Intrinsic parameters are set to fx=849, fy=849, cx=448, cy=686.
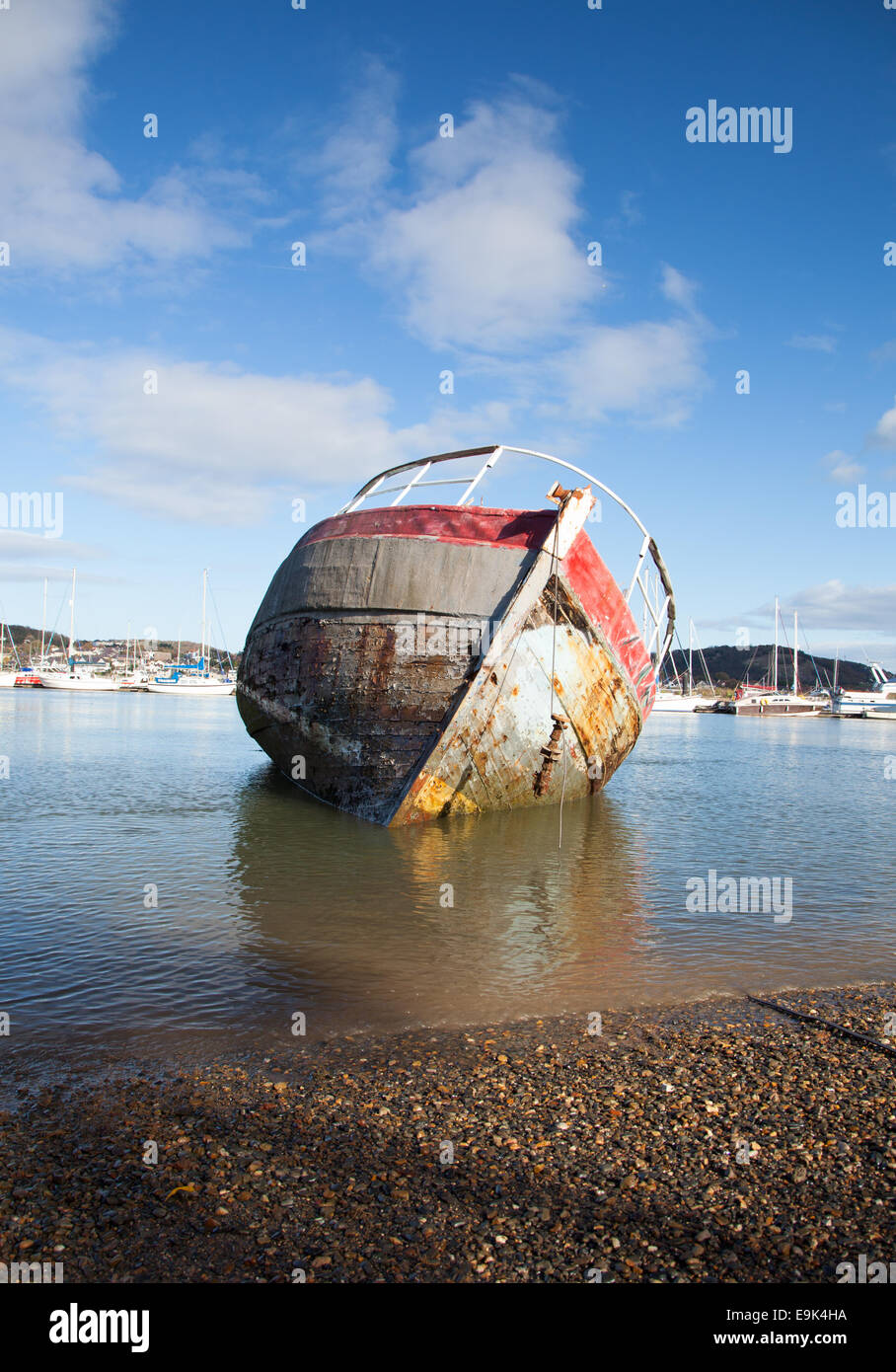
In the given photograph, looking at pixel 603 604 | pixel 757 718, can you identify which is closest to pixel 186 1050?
pixel 603 604

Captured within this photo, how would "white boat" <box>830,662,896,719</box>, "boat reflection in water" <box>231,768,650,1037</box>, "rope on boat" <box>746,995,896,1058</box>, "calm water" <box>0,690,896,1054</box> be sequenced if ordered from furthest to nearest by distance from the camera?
"white boat" <box>830,662,896,719</box> < "boat reflection in water" <box>231,768,650,1037</box> < "calm water" <box>0,690,896,1054</box> < "rope on boat" <box>746,995,896,1058</box>

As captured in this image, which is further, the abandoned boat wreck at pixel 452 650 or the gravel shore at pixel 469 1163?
the abandoned boat wreck at pixel 452 650

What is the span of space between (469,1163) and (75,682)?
297 feet

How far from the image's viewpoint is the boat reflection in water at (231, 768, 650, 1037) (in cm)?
610

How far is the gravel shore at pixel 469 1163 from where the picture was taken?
310cm

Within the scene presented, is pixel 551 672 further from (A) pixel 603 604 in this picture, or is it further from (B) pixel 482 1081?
(B) pixel 482 1081

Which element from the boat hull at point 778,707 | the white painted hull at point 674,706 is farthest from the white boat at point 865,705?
the white painted hull at point 674,706

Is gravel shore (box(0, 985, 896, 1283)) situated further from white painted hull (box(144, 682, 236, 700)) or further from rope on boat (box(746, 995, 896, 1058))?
white painted hull (box(144, 682, 236, 700))

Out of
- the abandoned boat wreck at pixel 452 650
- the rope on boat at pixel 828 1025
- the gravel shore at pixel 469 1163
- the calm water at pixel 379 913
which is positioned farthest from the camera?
the abandoned boat wreck at pixel 452 650

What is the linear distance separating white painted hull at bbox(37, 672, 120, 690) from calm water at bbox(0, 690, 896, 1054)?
74119 mm

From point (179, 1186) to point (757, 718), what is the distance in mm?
81158

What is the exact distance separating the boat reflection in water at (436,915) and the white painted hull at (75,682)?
80160 millimetres

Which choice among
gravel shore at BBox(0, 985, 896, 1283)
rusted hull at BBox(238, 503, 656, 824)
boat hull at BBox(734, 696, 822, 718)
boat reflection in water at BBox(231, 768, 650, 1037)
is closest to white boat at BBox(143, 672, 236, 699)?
boat hull at BBox(734, 696, 822, 718)

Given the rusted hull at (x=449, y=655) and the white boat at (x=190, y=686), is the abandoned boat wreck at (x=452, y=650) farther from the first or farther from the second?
the white boat at (x=190, y=686)
